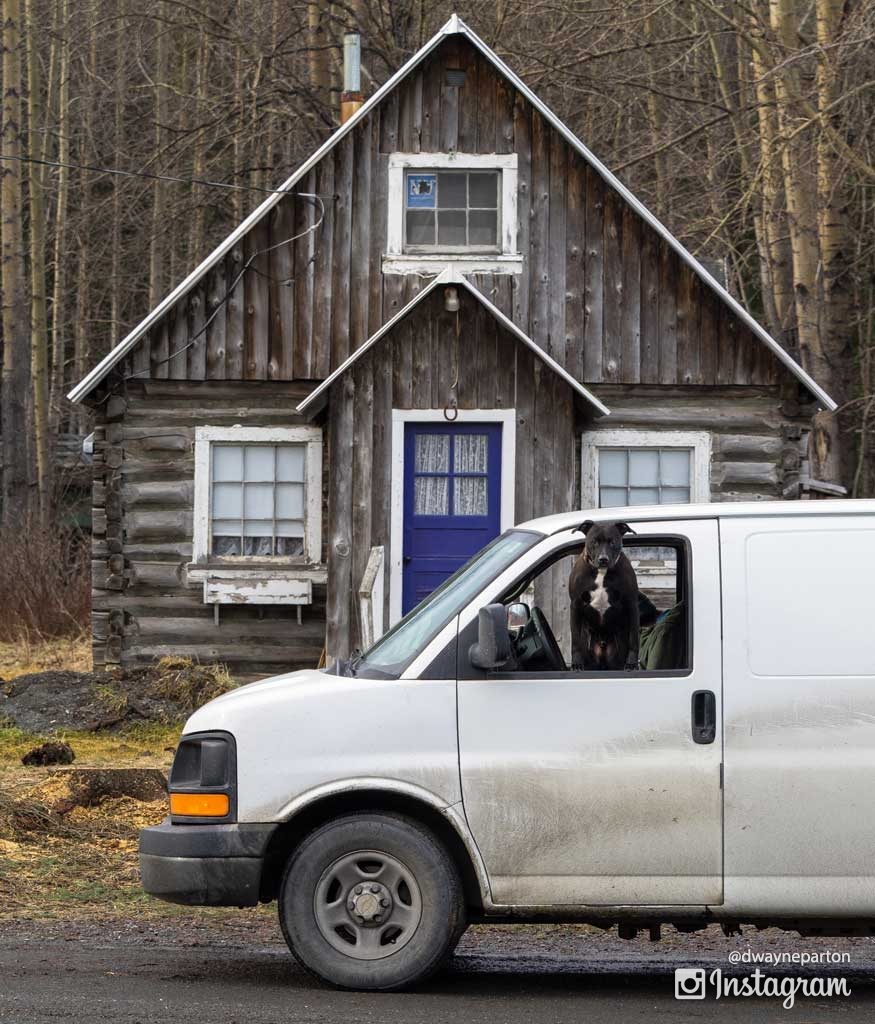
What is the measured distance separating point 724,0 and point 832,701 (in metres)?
21.1

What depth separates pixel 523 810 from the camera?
636 centimetres

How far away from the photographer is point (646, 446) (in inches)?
631

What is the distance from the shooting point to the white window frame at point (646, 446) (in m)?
15.9

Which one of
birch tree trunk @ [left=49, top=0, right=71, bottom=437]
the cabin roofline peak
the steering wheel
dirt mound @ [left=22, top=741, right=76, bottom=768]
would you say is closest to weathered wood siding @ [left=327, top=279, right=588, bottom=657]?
the cabin roofline peak

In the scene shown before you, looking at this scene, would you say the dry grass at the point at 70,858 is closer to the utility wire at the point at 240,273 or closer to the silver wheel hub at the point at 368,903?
the silver wheel hub at the point at 368,903

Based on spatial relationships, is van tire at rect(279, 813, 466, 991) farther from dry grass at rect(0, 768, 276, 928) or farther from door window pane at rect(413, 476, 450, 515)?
door window pane at rect(413, 476, 450, 515)

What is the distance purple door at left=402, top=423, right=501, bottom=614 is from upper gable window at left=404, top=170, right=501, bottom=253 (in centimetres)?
189

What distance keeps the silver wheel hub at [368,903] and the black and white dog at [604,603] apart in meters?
1.09

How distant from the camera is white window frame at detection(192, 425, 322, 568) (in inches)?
623

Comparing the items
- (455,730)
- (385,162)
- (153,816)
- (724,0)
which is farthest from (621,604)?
(724,0)

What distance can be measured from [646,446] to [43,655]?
24.7ft

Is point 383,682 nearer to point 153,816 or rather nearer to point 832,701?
point 832,701

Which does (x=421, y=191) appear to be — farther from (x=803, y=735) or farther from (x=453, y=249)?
(x=803, y=735)

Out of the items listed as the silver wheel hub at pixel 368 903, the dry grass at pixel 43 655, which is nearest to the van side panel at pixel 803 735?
the silver wheel hub at pixel 368 903
